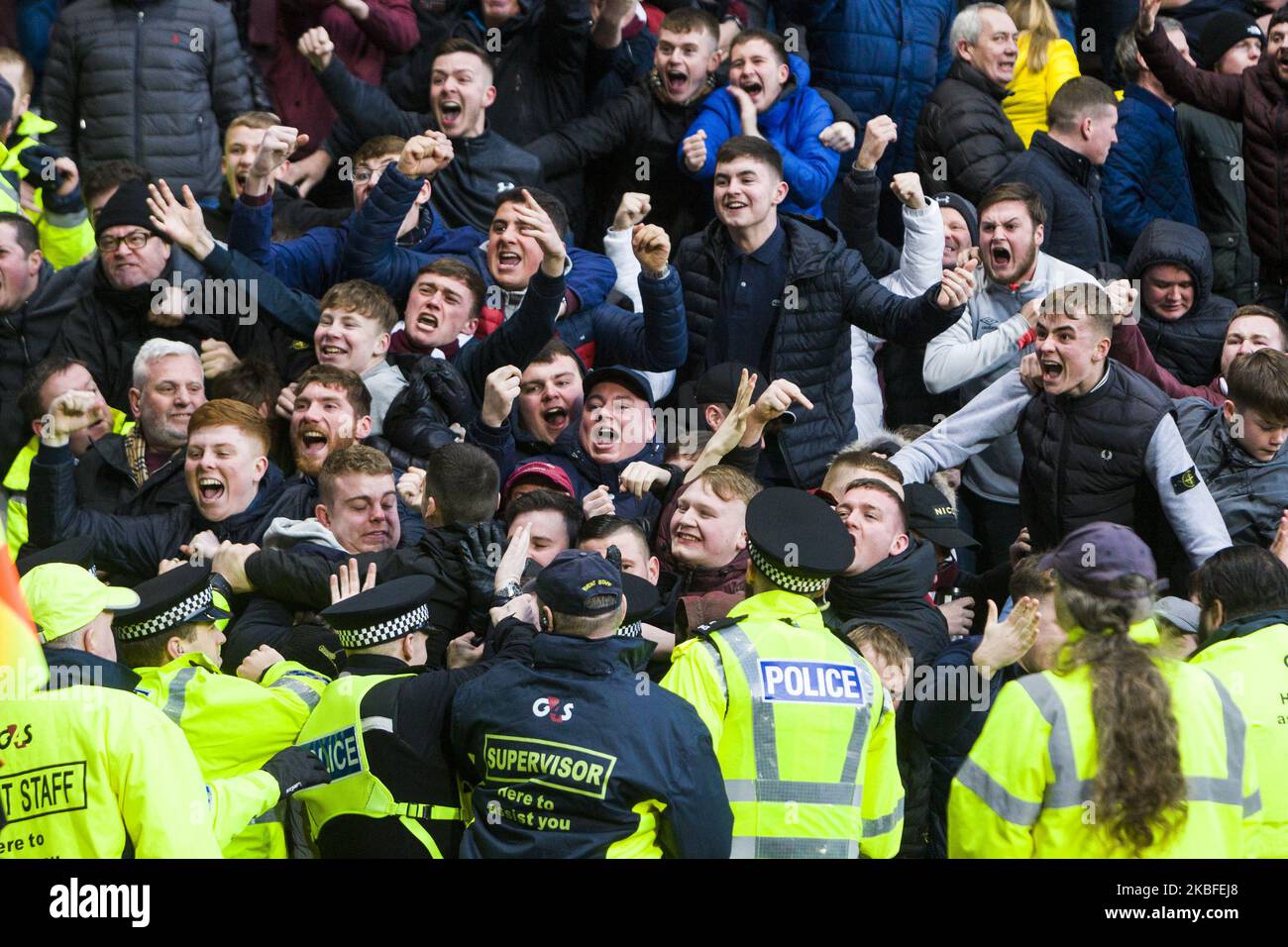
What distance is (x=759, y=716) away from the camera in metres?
5.64

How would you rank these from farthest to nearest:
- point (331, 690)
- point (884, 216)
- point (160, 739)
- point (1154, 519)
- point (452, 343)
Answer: point (884, 216)
point (452, 343)
point (1154, 519)
point (331, 690)
point (160, 739)

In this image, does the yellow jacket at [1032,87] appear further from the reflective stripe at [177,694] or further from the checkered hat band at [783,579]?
the reflective stripe at [177,694]

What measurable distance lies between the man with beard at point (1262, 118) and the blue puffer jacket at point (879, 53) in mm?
1204

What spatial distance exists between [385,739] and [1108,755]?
6.60ft

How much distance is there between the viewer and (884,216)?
1098 centimetres

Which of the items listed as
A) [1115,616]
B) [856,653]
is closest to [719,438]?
[856,653]

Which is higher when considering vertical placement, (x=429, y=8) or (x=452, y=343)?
(x=429, y=8)

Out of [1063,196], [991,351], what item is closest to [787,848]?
[991,351]

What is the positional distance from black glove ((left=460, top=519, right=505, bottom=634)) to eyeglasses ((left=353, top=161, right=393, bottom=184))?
331 cm

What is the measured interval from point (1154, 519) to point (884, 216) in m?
3.61

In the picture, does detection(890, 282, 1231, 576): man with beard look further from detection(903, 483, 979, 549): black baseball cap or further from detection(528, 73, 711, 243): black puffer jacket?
detection(528, 73, 711, 243): black puffer jacket

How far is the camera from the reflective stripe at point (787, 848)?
565 cm

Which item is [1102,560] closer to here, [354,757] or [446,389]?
[354,757]
